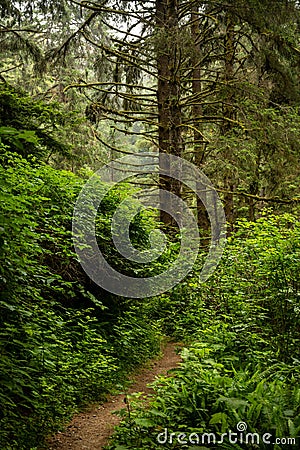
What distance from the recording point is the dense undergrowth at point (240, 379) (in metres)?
3.83

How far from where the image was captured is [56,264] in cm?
714

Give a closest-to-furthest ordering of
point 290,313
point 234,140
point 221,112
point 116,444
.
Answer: point 116,444 < point 290,313 < point 234,140 < point 221,112

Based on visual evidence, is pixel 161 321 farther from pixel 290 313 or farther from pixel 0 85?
pixel 0 85

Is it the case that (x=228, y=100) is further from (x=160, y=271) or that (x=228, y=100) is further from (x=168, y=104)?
A: (x=160, y=271)

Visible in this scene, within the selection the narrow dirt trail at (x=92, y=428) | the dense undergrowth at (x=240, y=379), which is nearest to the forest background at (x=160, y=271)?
the dense undergrowth at (x=240, y=379)

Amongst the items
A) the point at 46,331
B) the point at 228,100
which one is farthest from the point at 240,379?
the point at 228,100

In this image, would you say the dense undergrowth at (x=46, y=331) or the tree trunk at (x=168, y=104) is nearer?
the dense undergrowth at (x=46, y=331)

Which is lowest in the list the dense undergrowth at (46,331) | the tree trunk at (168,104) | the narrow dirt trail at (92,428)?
the narrow dirt trail at (92,428)

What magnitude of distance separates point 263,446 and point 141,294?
549cm

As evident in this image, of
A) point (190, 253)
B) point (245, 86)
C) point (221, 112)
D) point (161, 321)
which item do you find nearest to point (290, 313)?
point (161, 321)

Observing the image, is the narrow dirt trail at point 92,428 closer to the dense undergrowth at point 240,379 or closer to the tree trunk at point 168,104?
the dense undergrowth at point 240,379

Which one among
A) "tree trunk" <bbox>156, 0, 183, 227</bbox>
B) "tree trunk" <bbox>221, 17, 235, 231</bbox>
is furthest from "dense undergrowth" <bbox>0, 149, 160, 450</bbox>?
"tree trunk" <bbox>221, 17, 235, 231</bbox>

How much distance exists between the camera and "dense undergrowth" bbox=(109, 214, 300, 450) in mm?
3834

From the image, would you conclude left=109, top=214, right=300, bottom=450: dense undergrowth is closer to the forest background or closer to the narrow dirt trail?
the forest background
